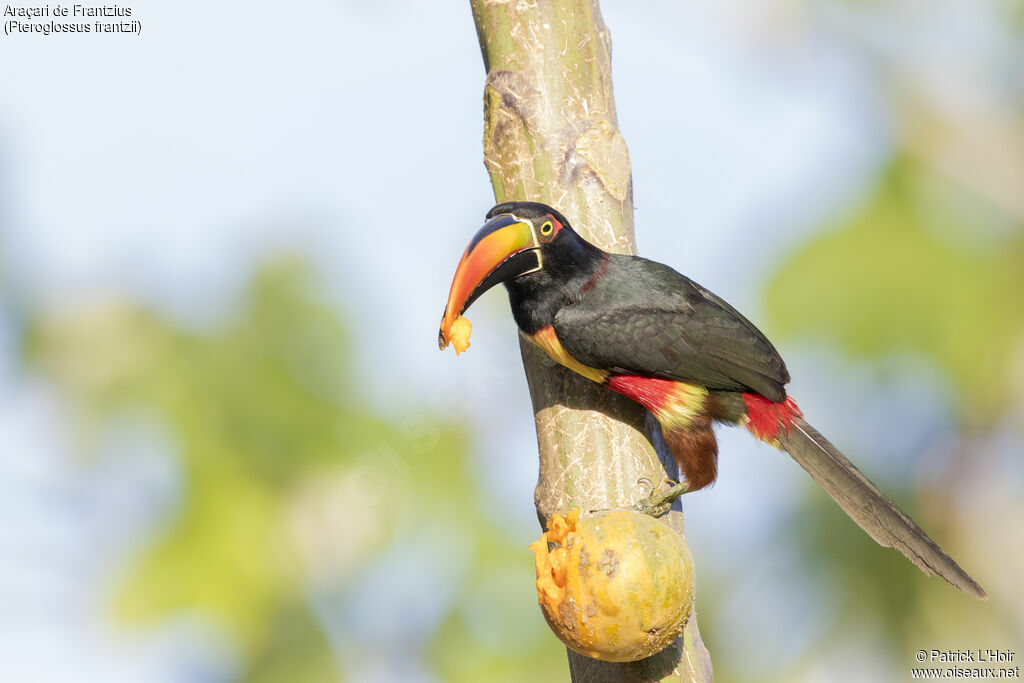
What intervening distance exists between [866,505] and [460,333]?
5.40 feet

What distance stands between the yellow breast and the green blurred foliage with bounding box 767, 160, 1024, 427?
17.6ft

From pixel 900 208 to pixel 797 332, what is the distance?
1666 millimetres

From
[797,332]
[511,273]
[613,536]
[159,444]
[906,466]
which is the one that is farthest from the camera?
[159,444]

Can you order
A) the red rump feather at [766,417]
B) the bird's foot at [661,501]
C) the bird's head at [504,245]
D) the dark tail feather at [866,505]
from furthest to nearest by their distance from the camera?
the red rump feather at [766,417]
the dark tail feather at [866,505]
the bird's head at [504,245]
the bird's foot at [661,501]

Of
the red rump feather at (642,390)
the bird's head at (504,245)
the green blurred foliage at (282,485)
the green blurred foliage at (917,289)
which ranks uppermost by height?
the bird's head at (504,245)

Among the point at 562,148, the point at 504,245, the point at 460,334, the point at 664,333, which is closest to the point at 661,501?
the point at 664,333

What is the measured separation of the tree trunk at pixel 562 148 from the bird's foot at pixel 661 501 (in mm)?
66

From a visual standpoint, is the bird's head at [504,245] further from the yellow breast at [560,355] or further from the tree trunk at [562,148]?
the yellow breast at [560,355]

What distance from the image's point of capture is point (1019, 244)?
29.6 ft

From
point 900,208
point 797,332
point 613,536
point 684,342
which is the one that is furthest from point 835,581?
point 613,536

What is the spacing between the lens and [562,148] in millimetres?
3750

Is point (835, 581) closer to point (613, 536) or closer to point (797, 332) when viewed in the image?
point (797, 332)

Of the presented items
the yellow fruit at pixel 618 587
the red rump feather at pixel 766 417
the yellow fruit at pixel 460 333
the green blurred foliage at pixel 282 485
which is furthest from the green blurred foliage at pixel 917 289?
the yellow fruit at pixel 618 587

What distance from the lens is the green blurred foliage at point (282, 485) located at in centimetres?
1004
